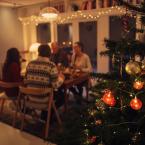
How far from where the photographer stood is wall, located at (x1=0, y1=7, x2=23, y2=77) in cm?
656

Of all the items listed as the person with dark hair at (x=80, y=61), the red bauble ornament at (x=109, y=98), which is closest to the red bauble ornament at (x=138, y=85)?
the red bauble ornament at (x=109, y=98)

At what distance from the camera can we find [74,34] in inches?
240

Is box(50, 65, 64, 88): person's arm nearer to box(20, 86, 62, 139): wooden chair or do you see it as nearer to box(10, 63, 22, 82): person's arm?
box(20, 86, 62, 139): wooden chair

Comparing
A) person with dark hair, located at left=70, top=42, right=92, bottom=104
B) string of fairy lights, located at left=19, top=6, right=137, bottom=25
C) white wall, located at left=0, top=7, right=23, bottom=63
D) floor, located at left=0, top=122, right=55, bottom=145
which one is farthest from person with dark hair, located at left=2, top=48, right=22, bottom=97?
white wall, located at left=0, top=7, right=23, bottom=63

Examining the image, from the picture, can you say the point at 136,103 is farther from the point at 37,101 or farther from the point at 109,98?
the point at 37,101

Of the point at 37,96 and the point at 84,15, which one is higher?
the point at 84,15

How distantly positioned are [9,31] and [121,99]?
19.6ft

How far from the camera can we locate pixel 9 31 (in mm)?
6730

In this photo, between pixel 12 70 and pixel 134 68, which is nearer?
pixel 134 68

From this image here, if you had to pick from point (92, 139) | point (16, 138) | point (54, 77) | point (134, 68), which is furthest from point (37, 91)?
point (134, 68)

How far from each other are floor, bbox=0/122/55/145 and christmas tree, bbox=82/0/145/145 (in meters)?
1.54

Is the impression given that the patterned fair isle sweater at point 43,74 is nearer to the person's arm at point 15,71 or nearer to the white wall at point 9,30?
the person's arm at point 15,71

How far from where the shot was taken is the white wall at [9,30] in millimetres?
6562

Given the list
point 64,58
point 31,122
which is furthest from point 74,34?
point 31,122
